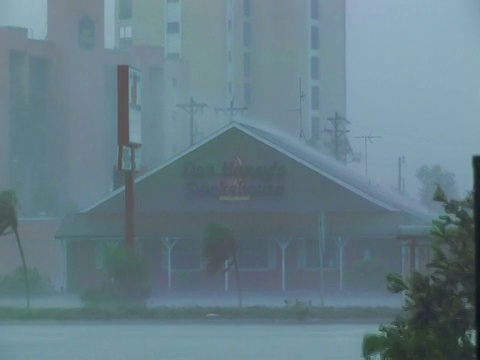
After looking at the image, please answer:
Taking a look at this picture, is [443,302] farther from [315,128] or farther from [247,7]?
[247,7]

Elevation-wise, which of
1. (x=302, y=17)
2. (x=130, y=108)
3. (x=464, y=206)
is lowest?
(x=464, y=206)

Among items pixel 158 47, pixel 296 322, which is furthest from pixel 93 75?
pixel 296 322

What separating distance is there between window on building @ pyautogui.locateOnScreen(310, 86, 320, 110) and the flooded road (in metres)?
3.56

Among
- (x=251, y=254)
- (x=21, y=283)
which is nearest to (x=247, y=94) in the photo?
(x=251, y=254)

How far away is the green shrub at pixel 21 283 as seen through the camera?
14922 millimetres

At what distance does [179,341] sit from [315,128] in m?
6.38

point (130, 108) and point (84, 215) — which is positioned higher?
point (130, 108)

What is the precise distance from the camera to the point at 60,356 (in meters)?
9.05

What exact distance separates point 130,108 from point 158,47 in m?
2.61

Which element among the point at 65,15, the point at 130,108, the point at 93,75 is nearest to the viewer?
the point at 130,108

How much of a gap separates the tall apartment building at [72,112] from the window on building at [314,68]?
3.40 meters

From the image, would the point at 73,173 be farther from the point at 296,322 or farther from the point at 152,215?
the point at 296,322

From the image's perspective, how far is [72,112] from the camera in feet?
65.9

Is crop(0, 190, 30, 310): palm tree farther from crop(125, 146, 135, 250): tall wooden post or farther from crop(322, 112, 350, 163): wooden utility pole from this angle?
crop(322, 112, 350, 163): wooden utility pole
